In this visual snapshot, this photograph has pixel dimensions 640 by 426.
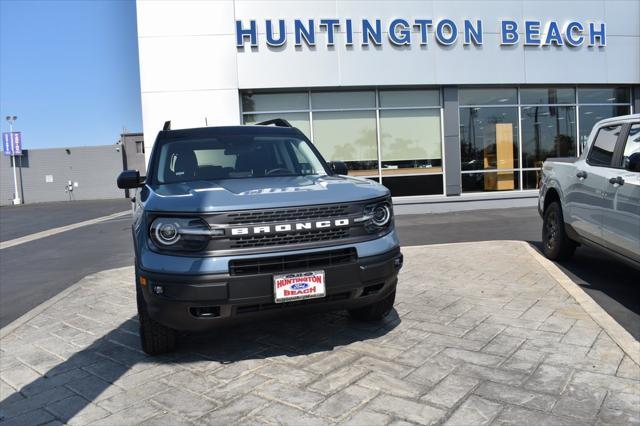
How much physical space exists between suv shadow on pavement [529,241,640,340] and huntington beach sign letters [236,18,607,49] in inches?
318

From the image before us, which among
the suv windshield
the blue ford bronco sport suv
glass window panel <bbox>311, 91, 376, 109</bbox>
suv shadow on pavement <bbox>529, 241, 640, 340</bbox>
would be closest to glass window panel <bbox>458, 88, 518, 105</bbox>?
glass window panel <bbox>311, 91, 376, 109</bbox>

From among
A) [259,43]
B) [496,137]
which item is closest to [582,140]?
[496,137]

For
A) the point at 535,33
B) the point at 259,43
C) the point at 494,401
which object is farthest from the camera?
the point at 535,33

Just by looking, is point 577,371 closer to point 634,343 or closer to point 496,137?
point 634,343

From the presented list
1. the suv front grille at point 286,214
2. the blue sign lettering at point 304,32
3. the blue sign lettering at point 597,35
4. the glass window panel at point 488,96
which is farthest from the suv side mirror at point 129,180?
the blue sign lettering at point 597,35

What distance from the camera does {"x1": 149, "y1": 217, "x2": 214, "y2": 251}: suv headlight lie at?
10.6 ft

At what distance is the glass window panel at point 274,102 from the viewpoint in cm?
1338

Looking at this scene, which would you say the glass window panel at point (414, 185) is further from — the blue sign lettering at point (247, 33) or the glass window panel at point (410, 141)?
the blue sign lettering at point (247, 33)

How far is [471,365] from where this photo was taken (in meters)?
3.47

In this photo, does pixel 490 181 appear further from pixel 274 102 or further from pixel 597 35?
pixel 274 102

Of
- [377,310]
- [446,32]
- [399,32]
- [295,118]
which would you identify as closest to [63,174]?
[295,118]

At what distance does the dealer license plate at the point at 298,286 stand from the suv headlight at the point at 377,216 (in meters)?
0.55

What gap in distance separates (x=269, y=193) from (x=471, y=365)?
191cm

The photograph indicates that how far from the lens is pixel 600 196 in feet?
17.3
